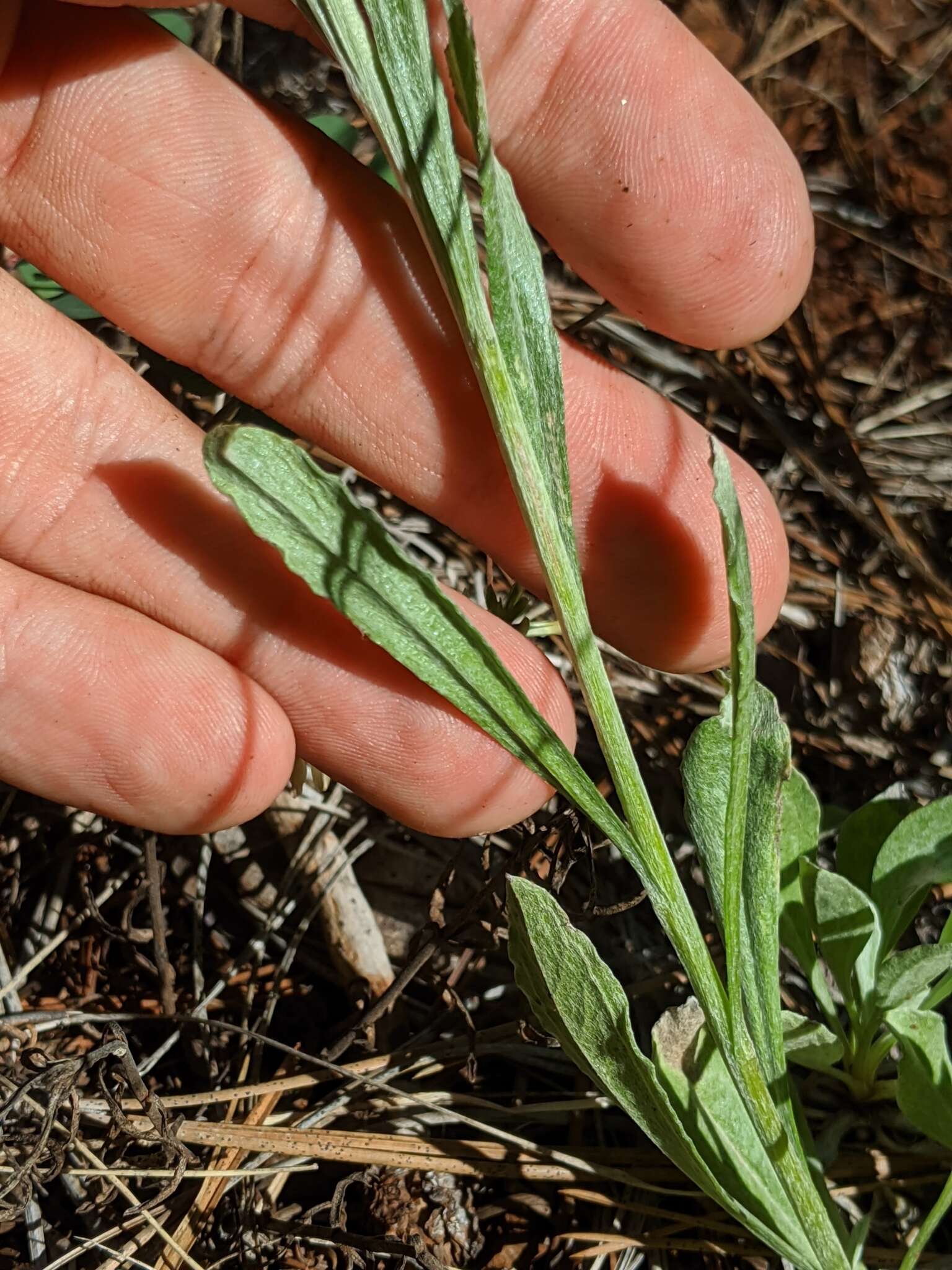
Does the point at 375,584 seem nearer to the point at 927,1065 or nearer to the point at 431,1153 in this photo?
the point at 431,1153

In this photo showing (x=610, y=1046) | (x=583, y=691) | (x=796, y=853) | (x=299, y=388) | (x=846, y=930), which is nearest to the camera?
(x=610, y=1046)

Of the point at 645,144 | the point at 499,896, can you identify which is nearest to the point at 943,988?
the point at 499,896

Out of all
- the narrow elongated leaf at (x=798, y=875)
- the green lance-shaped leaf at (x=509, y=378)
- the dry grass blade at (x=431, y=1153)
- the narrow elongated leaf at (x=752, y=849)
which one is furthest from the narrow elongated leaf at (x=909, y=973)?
the dry grass blade at (x=431, y=1153)

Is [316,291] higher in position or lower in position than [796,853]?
higher

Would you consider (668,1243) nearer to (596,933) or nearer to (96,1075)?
(596,933)

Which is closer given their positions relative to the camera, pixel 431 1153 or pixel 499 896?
pixel 431 1153

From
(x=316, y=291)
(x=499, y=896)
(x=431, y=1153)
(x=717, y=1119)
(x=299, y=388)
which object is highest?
(x=316, y=291)

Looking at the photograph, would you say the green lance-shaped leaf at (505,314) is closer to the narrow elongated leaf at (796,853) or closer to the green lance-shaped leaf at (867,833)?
the narrow elongated leaf at (796,853)
